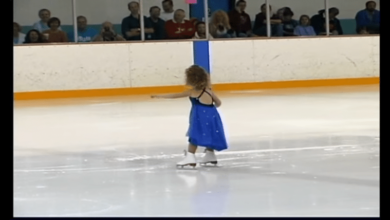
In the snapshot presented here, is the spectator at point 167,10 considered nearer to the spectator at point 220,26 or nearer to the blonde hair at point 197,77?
the spectator at point 220,26

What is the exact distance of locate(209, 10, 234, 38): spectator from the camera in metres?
15.9

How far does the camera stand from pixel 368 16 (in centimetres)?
1716

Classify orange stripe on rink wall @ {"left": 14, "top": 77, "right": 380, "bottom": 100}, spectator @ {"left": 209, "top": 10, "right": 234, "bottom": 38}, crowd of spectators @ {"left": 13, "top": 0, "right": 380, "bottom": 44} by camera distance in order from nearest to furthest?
orange stripe on rink wall @ {"left": 14, "top": 77, "right": 380, "bottom": 100} < crowd of spectators @ {"left": 13, "top": 0, "right": 380, "bottom": 44} < spectator @ {"left": 209, "top": 10, "right": 234, "bottom": 38}

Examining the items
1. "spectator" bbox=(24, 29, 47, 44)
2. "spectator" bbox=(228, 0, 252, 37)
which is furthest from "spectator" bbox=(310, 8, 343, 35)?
"spectator" bbox=(24, 29, 47, 44)

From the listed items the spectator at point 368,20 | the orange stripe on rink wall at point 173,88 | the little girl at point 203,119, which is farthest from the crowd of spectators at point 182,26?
the little girl at point 203,119

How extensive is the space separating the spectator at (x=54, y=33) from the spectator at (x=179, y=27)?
77.2 inches

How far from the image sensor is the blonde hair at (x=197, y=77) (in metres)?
6.24

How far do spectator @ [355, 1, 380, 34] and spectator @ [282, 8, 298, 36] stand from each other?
4.83 ft

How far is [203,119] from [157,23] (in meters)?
9.42

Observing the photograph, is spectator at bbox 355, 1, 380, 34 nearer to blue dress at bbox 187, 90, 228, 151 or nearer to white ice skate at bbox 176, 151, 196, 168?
blue dress at bbox 187, 90, 228, 151

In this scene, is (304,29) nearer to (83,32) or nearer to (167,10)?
(167,10)

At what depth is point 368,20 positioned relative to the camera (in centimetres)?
1709
